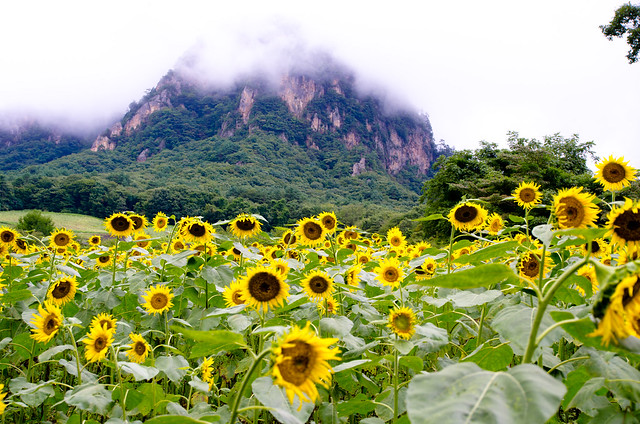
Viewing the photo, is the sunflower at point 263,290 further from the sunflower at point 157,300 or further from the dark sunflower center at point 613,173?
the dark sunflower center at point 613,173

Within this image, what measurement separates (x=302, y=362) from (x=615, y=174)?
107 inches

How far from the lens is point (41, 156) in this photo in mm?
112812

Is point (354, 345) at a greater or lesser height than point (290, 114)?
lesser

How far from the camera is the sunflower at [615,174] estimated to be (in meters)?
2.55

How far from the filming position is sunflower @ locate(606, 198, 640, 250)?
1.28 metres

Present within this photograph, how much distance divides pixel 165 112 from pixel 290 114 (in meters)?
41.1

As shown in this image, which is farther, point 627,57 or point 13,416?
point 627,57

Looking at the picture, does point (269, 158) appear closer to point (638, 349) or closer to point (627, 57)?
point (627, 57)

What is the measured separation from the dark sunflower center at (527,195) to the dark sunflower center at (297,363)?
2.73 m

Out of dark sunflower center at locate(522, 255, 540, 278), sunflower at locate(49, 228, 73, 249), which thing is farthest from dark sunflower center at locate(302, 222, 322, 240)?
sunflower at locate(49, 228, 73, 249)

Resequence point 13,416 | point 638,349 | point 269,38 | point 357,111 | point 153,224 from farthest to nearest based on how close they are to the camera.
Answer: point 269,38, point 357,111, point 153,224, point 13,416, point 638,349

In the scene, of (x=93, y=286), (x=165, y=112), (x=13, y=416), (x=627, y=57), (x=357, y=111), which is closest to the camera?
(x=13, y=416)

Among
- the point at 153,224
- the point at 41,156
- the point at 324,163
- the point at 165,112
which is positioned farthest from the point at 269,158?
the point at 153,224

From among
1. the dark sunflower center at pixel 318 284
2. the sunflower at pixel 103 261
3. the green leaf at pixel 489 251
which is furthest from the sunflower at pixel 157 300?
the green leaf at pixel 489 251
